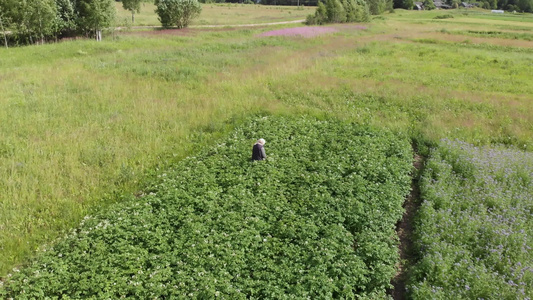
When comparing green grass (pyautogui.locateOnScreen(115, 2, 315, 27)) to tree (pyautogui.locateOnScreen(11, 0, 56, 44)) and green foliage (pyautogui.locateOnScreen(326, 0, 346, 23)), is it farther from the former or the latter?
green foliage (pyautogui.locateOnScreen(326, 0, 346, 23))

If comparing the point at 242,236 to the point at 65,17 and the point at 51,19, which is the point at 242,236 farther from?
the point at 65,17

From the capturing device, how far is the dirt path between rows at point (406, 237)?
839 cm

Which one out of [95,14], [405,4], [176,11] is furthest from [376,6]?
[95,14]

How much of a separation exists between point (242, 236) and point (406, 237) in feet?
17.7

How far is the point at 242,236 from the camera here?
29.1ft

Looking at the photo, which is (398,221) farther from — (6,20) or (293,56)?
(6,20)

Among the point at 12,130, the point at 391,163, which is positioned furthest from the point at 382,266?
the point at 12,130

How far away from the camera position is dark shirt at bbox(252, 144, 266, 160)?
41.5 feet

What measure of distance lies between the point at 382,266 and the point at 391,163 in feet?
19.3

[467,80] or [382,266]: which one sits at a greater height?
[467,80]

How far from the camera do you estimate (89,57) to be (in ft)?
101

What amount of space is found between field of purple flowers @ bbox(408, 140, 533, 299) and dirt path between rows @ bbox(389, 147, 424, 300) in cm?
37

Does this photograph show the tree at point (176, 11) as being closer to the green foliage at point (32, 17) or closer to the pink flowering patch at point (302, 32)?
the pink flowering patch at point (302, 32)

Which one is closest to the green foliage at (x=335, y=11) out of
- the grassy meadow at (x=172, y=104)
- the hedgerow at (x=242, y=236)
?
the grassy meadow at (x=172, y=104)
